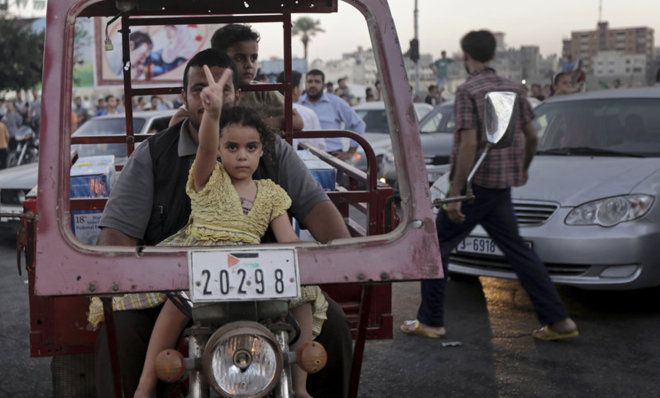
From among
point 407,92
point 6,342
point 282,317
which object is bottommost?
point 6,342

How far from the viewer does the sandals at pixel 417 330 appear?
609 cm

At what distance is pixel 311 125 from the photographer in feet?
25.5

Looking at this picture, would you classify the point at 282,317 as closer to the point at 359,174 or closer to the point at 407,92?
the point at 407,92

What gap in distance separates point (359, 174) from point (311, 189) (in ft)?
3.20

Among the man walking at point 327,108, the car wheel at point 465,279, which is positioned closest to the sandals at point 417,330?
the car wheel at point 465,279

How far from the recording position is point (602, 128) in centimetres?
756

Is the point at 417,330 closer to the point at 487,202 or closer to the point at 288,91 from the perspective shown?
the point at 487,202

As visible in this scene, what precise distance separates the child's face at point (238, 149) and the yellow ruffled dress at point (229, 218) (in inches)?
1.7

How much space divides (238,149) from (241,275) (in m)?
0.63

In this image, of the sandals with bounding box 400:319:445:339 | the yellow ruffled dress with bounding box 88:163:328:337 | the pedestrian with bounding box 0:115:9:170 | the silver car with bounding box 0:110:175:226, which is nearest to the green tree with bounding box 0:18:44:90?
the pedestrian with bounding box 0:115:9:170

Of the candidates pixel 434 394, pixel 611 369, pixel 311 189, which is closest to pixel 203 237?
pixel 311 189

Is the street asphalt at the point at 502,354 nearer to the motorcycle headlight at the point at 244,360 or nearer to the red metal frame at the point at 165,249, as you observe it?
the red metal frame at the point at 165,249

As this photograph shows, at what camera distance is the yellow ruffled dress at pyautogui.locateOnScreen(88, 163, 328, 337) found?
2.96 metres

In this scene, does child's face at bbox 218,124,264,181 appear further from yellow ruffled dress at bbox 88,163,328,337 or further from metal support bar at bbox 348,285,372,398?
metal support bar at bbox 348,285,372,398
